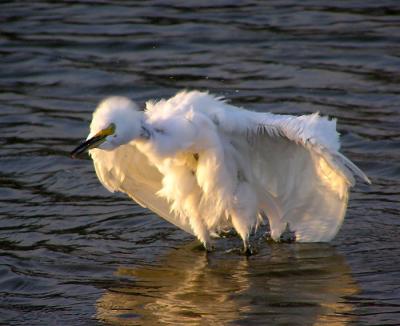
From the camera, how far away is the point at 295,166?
347 inches

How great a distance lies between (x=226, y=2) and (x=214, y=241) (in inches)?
289

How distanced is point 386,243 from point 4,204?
11.9ft

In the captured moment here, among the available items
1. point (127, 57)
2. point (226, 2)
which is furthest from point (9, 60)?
point (226, 2)

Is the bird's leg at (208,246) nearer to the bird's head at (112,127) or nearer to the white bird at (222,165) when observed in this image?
the white bird at (222,165)

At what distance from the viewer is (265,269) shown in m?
8.76

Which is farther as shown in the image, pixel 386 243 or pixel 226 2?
pixel 226 2

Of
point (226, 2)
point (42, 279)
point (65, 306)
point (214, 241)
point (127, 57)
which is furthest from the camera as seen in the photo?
point (226, 2)

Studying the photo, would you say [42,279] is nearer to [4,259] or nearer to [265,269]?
[4,259]

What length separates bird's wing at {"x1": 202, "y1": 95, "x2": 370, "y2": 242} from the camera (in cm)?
827

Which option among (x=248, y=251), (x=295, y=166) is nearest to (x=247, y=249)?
(x=248, y=251)

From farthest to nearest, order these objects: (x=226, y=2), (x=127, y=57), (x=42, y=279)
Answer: (x=226, y=2)
(x=127, y=57)
(x=42, y=279)

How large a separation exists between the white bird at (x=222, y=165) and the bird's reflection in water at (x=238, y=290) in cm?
23

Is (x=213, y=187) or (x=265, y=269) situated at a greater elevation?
(x=213, y=187)

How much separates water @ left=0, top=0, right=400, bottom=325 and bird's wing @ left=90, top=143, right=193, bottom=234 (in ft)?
1.10
